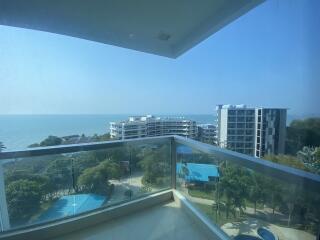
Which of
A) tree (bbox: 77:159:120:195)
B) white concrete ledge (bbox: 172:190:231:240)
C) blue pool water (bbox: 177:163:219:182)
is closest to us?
white concrete ledge (bbox: 172:190:231:240)

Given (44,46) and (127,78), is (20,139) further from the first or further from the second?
(127,78)

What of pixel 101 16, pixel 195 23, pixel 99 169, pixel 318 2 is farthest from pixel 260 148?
pixel 101 16

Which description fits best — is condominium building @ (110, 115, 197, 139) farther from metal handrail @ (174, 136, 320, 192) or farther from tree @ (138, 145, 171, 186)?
metal handrail @ (174, 136, 320, 192)

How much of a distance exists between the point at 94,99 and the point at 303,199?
3.02m

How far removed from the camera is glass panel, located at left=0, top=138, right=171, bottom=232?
2.45m

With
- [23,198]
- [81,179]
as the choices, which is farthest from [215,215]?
[23,198]

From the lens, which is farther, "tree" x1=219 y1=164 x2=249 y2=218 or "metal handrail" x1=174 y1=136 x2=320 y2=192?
"tree" x1=219 y1=164 x2=249 y2=218

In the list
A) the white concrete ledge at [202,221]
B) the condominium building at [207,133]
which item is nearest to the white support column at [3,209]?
the white concrete ledge at [202,221]

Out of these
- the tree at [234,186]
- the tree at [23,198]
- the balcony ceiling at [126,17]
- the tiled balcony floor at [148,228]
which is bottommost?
the tiled balcony floor at [148,228]

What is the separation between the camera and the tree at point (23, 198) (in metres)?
2.43

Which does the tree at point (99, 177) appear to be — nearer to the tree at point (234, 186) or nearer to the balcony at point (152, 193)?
the balcony at point (152, 193)

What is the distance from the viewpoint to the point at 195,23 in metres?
2.84

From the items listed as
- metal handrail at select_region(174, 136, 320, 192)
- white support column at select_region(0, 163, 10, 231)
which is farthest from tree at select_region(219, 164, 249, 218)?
white support column at select_region(0, 163, 10, 231)

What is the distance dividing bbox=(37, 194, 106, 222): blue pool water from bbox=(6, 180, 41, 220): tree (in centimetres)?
17
